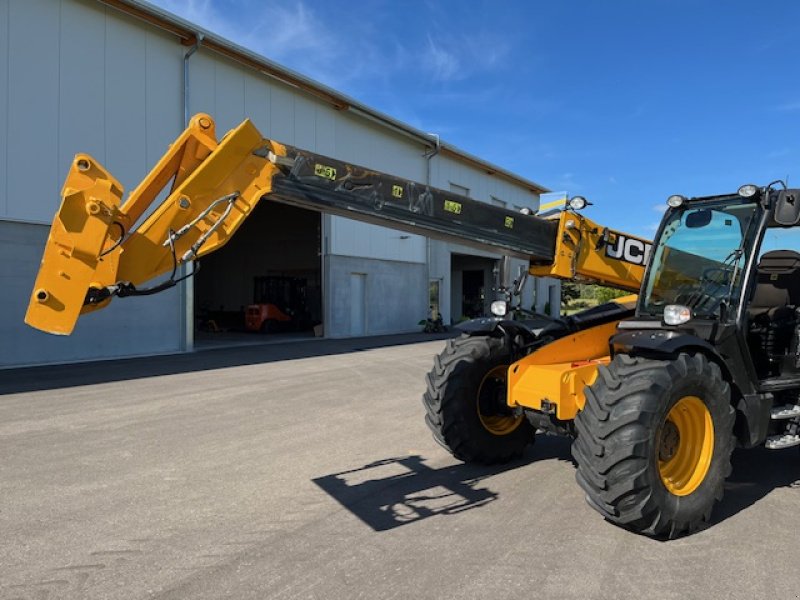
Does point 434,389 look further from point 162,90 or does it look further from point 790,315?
point 162,90

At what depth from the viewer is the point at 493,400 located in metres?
5.91

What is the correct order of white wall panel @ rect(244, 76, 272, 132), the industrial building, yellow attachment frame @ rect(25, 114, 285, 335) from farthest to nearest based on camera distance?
1. white wall panel @ rect(244, 76, 272, 132)
2. the industrial building
3. yellow attachment frame @ rect(25, 114, 285, 335)

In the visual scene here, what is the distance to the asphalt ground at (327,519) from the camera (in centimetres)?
354

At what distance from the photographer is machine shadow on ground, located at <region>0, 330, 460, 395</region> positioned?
1116cm

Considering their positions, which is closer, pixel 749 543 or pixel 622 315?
pixel 749 543

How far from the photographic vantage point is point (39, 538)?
4.20 m

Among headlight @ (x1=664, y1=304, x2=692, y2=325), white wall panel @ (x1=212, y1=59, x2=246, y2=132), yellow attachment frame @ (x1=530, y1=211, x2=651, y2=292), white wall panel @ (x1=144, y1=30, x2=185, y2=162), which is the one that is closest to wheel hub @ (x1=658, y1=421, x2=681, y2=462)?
headlight @ (x1=664, y1=304, x2=692, y2=325)

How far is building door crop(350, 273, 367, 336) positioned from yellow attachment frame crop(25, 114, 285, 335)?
1830 cm

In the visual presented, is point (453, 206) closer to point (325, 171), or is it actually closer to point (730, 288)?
point (325, 171)

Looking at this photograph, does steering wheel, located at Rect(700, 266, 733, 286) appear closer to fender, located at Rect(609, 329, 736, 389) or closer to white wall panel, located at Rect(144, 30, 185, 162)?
fender, located at Rect(609, 329, 736, 389)

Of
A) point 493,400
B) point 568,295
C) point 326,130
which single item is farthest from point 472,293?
point 493,400

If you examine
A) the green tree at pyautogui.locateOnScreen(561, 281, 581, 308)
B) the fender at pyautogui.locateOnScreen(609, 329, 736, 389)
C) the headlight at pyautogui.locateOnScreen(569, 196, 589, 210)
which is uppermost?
the green tree at pyautogui.locateOnScreen(561, 281, 581, 308)

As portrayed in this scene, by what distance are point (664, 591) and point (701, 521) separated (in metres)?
1.09

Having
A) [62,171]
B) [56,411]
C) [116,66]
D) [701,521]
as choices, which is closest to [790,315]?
[701,521]
